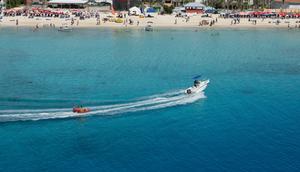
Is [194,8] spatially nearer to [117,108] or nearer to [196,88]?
[196,88]

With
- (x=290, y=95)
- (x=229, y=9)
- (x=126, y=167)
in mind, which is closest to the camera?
(x=126, y=167)

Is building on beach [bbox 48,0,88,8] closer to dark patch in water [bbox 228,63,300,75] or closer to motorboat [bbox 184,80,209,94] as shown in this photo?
dark patch in water [bbox 228,63,300,75]

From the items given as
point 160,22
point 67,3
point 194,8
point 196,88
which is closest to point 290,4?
point 194,8

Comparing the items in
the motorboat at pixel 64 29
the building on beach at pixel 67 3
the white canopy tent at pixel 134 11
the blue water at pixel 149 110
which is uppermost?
the building on beach at pixel 67 3

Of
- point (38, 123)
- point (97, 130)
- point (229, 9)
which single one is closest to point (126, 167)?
point (97, 130)

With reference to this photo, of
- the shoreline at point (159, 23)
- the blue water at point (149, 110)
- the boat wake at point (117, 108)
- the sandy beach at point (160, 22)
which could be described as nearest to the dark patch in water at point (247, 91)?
the blue water at point (149, 110)

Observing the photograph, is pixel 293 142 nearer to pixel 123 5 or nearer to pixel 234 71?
pixel 234 71

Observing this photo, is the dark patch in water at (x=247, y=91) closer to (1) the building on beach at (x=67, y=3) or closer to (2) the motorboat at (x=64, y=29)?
(2) the motorboat at (x=64, y=29)
